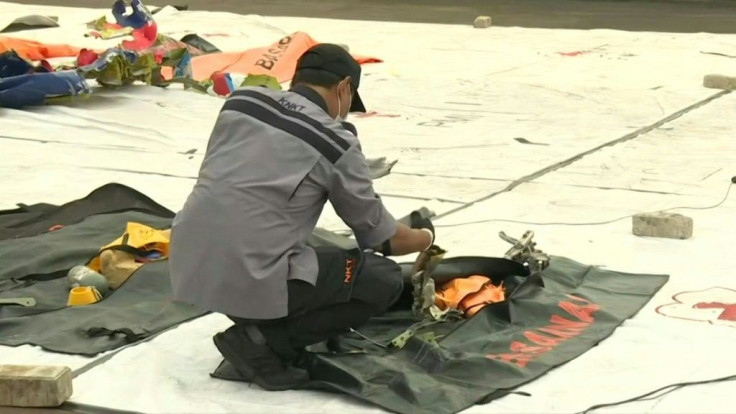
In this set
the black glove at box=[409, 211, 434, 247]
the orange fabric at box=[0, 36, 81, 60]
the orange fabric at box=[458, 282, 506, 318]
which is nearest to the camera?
the black glove at box=[409, 211, 434, 247]

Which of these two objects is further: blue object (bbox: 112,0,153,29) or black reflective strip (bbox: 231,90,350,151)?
blue object (bbox: 112,0,153,29)

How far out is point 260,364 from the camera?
343 cm

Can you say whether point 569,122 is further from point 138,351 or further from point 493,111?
point 138,351

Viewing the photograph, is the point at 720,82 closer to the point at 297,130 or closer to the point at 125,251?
the point at 125,251

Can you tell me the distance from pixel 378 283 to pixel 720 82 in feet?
18.7

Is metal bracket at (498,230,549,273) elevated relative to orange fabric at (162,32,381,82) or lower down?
elevated

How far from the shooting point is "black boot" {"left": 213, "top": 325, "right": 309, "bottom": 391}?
342cm

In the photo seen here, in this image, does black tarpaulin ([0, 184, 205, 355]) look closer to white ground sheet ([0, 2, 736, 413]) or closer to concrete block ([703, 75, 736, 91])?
white ground sheet ([0, 2, 736, 413])

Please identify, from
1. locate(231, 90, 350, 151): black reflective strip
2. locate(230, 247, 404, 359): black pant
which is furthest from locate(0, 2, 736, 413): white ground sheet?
locate(231, 90, 350, 151): black reflective strip

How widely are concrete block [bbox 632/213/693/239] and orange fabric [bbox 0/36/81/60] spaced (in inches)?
219

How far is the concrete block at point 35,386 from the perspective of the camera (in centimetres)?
331

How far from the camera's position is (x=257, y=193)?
3.32m

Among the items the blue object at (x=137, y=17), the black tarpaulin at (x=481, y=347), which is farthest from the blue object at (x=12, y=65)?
the black tarpaulin at (x=481, y=347)

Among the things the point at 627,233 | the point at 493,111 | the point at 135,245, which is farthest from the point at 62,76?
the point at 627,233
